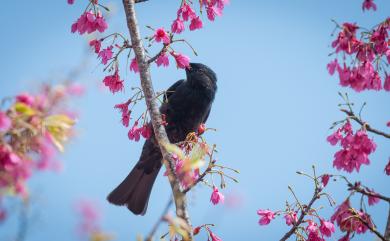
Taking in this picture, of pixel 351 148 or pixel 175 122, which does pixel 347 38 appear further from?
pixel 175 122

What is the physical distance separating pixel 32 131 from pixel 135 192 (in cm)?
353

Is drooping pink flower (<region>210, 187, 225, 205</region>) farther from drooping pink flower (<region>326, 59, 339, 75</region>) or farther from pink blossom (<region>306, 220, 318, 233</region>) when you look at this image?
drooping pink flower (<region>326, 59, 339, 75</region>)

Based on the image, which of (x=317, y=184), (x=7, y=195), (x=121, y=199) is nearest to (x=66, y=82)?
(x=7, y=195)

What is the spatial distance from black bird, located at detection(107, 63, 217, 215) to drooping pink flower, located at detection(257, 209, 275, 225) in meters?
1.94

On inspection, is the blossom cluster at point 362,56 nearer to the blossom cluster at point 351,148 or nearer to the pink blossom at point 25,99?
the blossom cluster at point 351,148

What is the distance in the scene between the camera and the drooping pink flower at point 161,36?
369 cm

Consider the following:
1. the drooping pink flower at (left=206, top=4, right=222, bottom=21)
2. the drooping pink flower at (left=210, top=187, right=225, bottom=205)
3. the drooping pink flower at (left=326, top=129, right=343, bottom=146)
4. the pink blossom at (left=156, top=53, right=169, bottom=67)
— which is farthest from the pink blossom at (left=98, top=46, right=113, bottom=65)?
the drooping pink flower at (left=326, top=129, right=343, bottom=146)

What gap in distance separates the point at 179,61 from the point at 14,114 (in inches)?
78.3

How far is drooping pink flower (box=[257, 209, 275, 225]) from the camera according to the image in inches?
142

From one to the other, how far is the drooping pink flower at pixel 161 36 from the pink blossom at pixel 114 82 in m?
0.51

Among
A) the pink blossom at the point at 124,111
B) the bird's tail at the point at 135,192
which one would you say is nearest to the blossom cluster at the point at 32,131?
the pink blossom at the point at 124,111

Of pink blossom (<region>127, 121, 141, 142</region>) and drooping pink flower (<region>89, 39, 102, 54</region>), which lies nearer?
drooping pink flower (<region>89, 39, 102, 54</region>)

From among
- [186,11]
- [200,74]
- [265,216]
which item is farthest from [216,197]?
[200,74]

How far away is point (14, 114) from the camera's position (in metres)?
1.97
